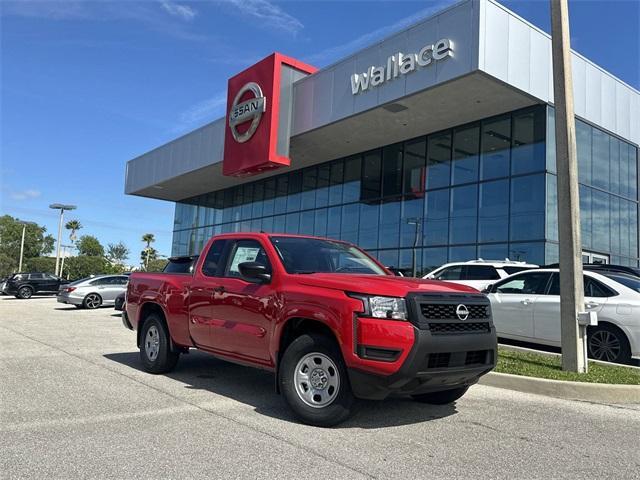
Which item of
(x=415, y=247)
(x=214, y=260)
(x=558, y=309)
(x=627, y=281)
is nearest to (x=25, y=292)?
(x=415, y=247)

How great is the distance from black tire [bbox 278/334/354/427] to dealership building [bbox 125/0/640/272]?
12079 mm

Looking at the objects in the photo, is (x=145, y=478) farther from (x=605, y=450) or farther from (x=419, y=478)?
(x=605, y=450)

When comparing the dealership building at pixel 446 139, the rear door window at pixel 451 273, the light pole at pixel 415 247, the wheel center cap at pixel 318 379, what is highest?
the dealership building at pixel 446 139

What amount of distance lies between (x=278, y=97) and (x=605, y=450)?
60.9 feet

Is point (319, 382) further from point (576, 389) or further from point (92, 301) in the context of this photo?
point (92, 301)

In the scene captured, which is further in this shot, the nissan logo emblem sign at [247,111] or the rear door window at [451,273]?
the nissan logo emblem sign at [247,111]

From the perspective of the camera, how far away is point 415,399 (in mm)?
6305

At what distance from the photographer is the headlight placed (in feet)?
15.8

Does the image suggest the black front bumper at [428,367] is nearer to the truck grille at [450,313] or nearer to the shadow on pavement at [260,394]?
the truck grille at [450,313]

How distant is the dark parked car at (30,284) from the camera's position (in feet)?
106

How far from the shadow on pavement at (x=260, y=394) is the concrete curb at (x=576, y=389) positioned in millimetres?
1498

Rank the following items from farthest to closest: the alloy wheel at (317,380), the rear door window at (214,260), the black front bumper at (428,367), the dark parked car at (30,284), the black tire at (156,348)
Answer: the dark parked car at (30,284) < the black tire at (156,348) < the rear door window at (214,260) < the alloy wheel at (317,380) < the black front bumper at (428,367)

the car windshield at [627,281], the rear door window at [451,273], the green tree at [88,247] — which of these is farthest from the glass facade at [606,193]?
the green tree at [88,247]

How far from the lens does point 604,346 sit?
862 centimetres
